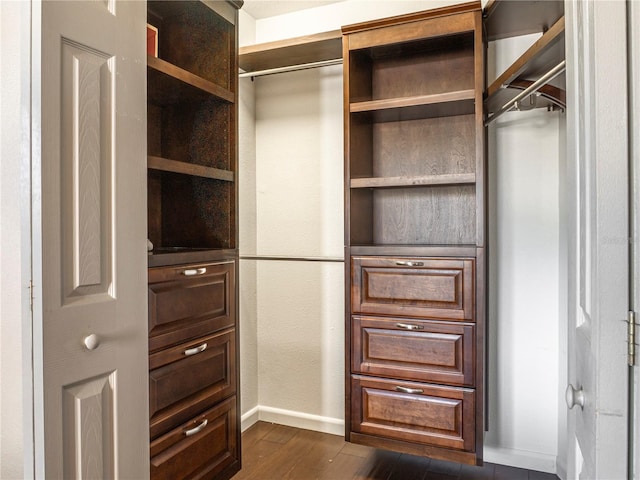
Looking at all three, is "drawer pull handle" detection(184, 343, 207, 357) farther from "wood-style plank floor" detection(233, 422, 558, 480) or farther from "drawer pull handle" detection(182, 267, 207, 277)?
"wood-style plank floor" detection(233, 422, 558, 480)

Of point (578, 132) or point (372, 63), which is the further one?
point (372, 63)

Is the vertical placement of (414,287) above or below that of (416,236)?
below

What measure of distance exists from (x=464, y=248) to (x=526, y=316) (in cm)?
61

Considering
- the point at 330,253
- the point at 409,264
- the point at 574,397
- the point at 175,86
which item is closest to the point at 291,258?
the point at 330,253

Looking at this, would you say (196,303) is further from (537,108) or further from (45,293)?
(537,108)

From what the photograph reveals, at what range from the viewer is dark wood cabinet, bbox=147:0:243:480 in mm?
1404

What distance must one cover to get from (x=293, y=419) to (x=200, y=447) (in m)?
1.12

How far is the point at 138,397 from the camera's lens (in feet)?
4.04

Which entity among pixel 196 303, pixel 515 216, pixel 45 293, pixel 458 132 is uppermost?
pixel 458 132

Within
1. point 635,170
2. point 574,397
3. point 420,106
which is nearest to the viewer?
point 635,170

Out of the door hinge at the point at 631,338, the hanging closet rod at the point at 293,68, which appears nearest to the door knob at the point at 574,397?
the door hinge at the point at 631,338

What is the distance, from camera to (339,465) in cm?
220

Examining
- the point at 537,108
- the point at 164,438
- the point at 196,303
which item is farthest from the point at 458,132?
the point at 164,438

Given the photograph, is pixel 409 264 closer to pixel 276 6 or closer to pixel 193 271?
pixel 193 271
